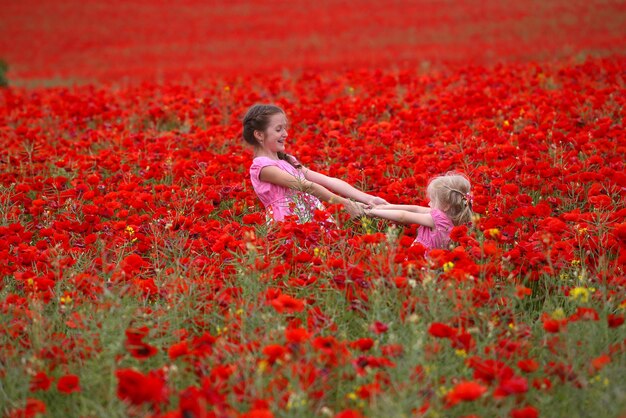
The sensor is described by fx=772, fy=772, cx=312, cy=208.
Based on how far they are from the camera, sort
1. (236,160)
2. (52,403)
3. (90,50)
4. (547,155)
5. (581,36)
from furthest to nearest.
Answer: (90,50), (581,36), (236,160), (547,155), (52,403)

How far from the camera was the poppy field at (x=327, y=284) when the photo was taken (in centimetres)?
253

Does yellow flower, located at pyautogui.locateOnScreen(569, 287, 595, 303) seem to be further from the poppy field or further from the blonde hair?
the blonde hair

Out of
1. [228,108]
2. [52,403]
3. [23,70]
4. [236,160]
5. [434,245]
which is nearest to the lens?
[52,403]

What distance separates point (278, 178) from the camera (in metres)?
4.49

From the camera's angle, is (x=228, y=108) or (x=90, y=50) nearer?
(x=228, y=108)

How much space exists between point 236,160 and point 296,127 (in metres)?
1.52

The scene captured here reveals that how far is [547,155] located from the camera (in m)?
4.99

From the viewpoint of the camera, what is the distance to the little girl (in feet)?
12.6

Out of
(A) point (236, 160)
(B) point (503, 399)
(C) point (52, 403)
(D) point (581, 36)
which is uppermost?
(D) point (581, 36)

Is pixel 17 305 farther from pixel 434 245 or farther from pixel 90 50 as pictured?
pixel 90 50

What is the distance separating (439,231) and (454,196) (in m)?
0.20

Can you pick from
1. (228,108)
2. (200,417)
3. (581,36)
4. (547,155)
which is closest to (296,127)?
(228,108)

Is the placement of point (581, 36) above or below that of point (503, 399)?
above

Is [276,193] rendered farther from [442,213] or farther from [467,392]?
[467,392]
